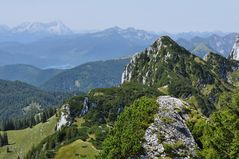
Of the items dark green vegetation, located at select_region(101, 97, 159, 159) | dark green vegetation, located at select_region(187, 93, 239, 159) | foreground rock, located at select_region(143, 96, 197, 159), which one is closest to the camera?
dark green vegetation, located at select_region(101, 97, 159, 159)

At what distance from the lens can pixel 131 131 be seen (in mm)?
48750

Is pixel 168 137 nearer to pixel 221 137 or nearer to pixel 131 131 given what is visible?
pixel 131 131

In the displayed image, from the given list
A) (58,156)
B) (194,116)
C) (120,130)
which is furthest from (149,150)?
(58,156)

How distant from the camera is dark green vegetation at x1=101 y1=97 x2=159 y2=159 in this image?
47.6m

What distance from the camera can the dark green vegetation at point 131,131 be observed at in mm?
47562

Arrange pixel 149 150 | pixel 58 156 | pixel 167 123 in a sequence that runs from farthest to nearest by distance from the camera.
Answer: pixel 58 156 < pixel 167 123 < pixel 149 150

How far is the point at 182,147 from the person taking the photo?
50.5 metres

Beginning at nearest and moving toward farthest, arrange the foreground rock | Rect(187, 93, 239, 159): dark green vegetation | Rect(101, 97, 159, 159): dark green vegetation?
Rect(101, 97, 159, 159): dark green vegetation → the foreground rock → Rect(187, 93, 239, 159): dark green vegetation

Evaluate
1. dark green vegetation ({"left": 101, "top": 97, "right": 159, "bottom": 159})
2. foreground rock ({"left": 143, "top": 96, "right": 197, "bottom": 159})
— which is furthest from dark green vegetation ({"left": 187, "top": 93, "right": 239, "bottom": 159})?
dark green vegetation ({"left": 101, "top": 97, "right": 159, "bottom": 159})

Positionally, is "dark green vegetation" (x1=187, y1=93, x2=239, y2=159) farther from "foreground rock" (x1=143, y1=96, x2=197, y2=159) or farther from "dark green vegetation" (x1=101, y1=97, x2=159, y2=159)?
"dark green vegetation" (x1=101, y1=97, x2=159, y2=159)

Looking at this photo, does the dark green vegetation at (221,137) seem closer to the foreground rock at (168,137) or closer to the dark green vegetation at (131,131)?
the foreground rock at (168,137)

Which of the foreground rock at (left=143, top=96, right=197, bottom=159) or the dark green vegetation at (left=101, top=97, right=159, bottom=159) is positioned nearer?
the dark green vegetation at (left=101, top=97, right=159, bottom=159)

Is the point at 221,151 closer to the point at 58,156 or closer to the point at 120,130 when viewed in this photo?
the point at 120,130

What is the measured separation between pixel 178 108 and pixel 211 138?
7505 millimetres
